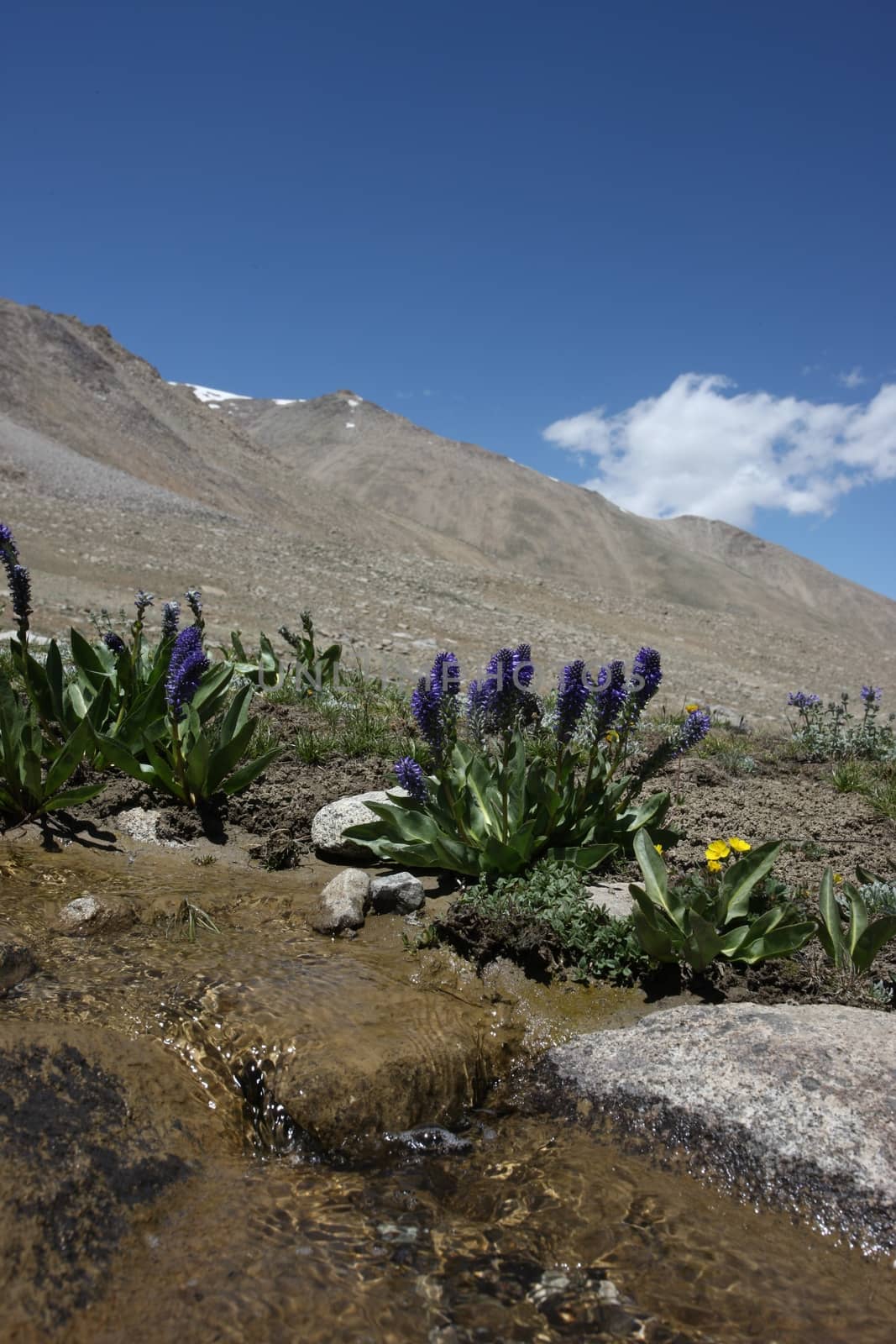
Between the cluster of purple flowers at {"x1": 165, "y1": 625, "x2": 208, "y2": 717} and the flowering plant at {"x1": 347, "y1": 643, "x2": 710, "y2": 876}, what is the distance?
1370mm

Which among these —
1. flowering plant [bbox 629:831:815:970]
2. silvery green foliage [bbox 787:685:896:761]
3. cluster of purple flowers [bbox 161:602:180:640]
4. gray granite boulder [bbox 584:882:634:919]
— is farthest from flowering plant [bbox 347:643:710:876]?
silvery green foliage [bbox 787:685:896:761]

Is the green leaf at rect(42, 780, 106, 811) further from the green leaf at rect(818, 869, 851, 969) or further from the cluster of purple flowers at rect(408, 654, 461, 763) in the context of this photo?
the green leaf at rect(818, 869, 851, 969)

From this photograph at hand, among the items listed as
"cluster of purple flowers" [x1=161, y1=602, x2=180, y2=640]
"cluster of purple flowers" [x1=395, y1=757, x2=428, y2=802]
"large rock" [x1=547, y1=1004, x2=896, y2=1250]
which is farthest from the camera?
"cluster of purple flowers" [x1=161, y1=602, x2=180, y2=640]

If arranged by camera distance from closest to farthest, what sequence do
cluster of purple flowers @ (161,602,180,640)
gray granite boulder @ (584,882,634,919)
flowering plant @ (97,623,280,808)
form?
gray granite boulder @ (584,882,634,919) → flowering plant @ (97,623,280,808) → cluster of purple flowers @ (161,602,180,640)

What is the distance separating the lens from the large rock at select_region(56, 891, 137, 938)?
3.92 meters

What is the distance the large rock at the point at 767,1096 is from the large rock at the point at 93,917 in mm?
2037

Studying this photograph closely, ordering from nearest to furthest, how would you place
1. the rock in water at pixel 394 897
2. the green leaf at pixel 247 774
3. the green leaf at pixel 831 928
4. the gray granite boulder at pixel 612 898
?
the green leaf at pixel 831 928, the gray granite boulder at pixel 612 898, the rock in water at pixel 394 897, the green leaf at pixel 247 774

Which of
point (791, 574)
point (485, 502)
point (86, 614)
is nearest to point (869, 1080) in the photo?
point (86, 614)

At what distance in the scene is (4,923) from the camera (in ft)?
12.6

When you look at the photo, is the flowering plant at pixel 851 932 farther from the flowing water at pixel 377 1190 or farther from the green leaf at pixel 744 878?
the flowing water at pixel 377 1190

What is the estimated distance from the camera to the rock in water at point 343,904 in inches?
169

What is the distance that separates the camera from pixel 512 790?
4.95 m

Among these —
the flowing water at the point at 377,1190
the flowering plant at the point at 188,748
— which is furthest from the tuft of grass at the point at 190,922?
the flowering plant at the point at 188,748

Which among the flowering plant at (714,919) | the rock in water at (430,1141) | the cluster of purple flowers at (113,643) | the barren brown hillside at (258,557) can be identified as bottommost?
the rock in water at (430,1141)
